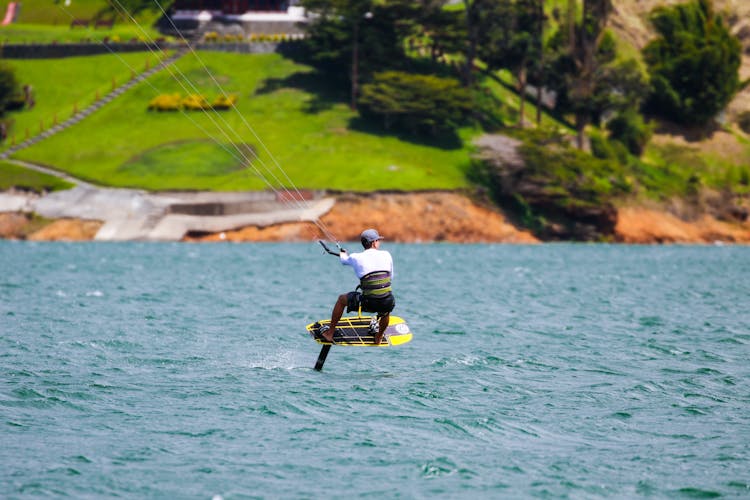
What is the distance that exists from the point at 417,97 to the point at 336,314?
79.7 meters

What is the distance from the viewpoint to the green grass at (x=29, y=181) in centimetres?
8994

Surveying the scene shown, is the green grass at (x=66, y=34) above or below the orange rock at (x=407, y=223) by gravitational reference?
above

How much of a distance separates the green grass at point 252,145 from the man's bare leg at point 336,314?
6238 centimetres

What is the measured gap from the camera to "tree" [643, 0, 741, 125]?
122 m

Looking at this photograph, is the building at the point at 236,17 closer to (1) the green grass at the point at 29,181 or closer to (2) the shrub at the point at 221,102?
(2) the shrub at the point at 221,102

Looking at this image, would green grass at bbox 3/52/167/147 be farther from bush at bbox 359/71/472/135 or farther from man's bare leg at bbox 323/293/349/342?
man's bare leg at bbox 323/293/349/342

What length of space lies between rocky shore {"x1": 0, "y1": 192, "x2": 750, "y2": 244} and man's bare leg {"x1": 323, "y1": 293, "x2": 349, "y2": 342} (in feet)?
190

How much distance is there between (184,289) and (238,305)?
21.8ft

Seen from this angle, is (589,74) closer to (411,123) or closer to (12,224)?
(411,123)

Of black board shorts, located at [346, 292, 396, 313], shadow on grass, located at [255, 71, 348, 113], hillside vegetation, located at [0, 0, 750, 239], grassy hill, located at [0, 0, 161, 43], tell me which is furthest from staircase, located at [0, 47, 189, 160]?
black board shorts, located at [346, 292, 396, 313]

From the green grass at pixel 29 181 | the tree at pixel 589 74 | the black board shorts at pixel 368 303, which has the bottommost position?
the green grass at pixel 29 181

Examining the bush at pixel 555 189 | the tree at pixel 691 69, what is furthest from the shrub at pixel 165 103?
the tree at pixel 691 69

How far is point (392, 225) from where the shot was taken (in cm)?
8775

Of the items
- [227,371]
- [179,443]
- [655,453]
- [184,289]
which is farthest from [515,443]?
[184,289]
